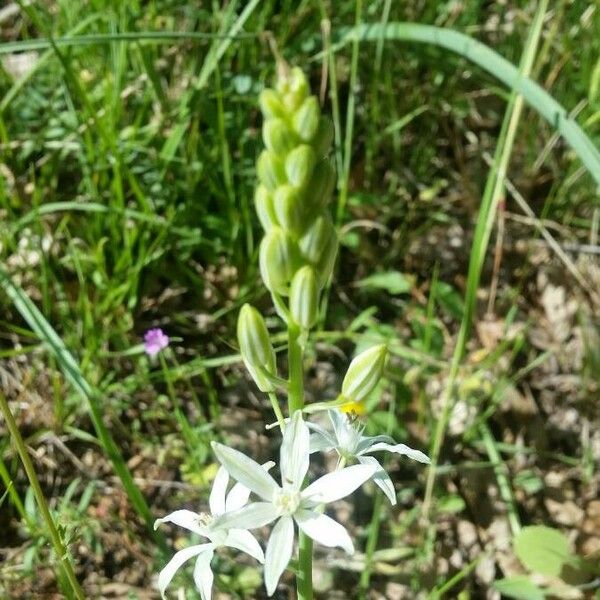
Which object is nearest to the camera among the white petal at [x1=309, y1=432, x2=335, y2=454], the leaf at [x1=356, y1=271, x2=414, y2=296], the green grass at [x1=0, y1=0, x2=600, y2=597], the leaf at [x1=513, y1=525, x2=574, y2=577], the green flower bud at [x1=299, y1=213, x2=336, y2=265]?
the green flower bud at [x1=299, y1=213, x2=336, y2=265]

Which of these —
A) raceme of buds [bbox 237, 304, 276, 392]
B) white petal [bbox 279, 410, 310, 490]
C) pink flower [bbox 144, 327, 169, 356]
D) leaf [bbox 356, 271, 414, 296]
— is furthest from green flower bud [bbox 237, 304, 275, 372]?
leaf [bbox 356, 271, 414, 296]

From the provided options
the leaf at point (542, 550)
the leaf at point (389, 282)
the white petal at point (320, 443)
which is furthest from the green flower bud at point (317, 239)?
the leaf at point (389, 282)

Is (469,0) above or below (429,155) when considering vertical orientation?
above

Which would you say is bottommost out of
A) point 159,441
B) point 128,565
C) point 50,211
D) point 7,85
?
point 128,565

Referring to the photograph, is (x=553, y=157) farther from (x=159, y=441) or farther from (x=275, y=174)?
(x=275, y=174)

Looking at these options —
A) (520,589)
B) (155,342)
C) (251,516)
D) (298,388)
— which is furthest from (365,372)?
(520,589)

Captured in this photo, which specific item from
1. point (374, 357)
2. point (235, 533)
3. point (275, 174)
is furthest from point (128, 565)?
point (275, 174)

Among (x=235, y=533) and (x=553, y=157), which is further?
(x=553, y=157)

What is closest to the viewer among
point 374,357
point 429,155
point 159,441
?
point 374,357

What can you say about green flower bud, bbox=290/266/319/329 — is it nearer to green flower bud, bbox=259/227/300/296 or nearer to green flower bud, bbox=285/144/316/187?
green flower bud, bbox=259/227/300/296

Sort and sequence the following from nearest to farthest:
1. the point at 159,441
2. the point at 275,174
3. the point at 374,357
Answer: the point at 275,174
the point at 374,357
the point at 159,441
